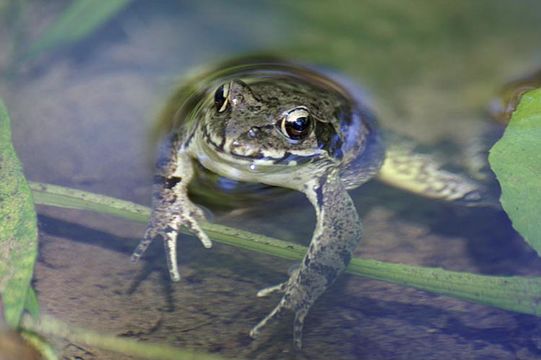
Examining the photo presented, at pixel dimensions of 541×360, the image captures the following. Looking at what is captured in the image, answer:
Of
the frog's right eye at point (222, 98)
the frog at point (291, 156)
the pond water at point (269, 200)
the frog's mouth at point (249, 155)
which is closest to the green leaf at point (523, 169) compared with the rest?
the pond water at point (269, 200)

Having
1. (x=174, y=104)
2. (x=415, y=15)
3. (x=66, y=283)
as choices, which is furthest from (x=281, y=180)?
(x=415, y=15)

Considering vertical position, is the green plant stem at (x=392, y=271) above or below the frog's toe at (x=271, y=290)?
above

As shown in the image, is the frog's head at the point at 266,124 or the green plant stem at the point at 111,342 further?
the frog's head at the point at 266,124

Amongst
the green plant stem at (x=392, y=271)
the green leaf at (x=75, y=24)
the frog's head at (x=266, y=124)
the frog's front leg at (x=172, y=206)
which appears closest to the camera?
the green plant stem at (x=392, y=271)

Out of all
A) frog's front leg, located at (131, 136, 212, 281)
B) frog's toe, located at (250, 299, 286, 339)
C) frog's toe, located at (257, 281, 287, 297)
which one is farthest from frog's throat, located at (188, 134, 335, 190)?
frog's toe, located at (250, 299, 286, 339)

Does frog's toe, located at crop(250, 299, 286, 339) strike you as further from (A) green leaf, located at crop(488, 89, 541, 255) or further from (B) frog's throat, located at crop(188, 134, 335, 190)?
(A) green leaf, located at crop(488, 89, 541, 255)

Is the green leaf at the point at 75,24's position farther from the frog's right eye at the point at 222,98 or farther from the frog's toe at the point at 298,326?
the frog's toe at the point at 298,326

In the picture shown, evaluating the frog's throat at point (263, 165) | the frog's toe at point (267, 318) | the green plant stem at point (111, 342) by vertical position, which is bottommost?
the green plant stem at point (111, 342)
